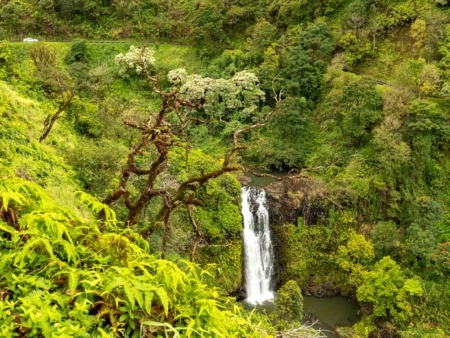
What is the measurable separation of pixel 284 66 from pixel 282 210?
36.3ft

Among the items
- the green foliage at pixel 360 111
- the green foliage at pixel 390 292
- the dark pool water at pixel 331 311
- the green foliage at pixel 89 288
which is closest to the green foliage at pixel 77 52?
the green foliage at pixel 360 111

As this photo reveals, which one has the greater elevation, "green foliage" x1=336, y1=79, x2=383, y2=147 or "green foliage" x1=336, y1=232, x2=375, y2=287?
"green foliage" x1=336, y1=79, x2=383, y2=147

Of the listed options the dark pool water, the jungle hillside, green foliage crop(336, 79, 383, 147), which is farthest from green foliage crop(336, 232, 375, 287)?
green foliage crop(336, 79, 383, 147)

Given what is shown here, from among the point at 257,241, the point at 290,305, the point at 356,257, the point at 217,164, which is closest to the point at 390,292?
the point at 356,257

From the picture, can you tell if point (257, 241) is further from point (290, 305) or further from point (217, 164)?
point (290, 305)

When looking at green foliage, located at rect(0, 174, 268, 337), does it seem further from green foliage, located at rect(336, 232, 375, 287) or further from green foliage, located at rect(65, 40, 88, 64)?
green foliage, located at rect(65, 40, 88, 64)

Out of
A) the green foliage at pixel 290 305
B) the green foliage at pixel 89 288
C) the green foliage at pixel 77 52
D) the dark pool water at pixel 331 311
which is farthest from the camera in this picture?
the green foliage at pixel 77 52

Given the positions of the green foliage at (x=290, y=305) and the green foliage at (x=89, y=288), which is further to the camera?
the green foliage at (x=290, y=305)

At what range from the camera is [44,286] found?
2.80 metres

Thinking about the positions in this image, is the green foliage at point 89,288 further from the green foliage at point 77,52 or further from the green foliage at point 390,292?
the green foliage at point 77,52

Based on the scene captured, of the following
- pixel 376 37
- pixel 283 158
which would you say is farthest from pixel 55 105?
pixel 376 37

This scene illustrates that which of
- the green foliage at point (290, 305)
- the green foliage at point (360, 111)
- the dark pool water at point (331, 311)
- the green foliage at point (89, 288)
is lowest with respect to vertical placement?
the dark pool water at point (331, 311)

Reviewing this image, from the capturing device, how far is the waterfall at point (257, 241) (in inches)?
832

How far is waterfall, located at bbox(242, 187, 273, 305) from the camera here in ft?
69.3
